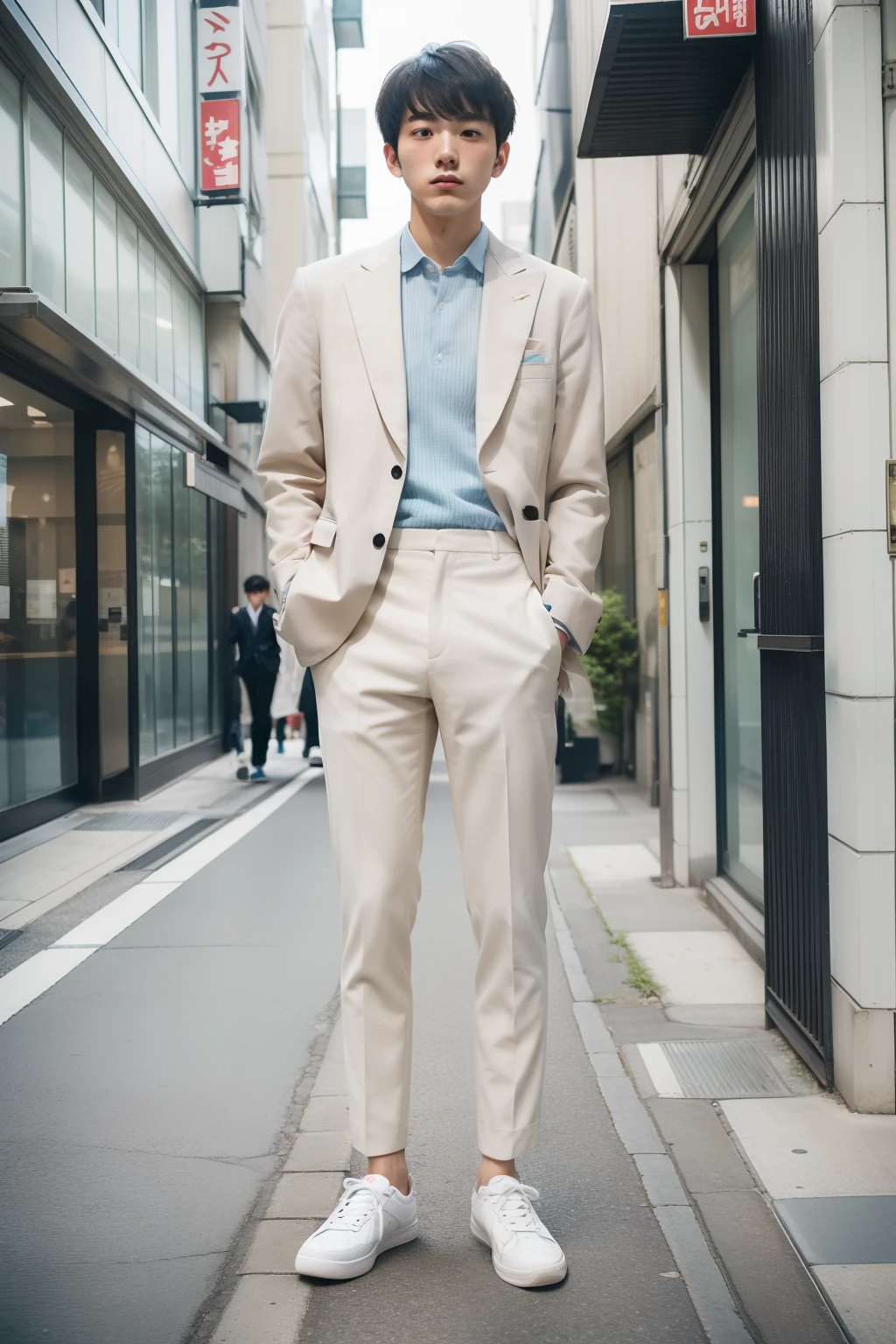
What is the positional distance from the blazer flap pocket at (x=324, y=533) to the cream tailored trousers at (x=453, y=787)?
12 cm

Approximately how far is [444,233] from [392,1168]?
194cm

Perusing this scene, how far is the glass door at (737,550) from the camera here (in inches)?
214

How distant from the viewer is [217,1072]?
12.7ft

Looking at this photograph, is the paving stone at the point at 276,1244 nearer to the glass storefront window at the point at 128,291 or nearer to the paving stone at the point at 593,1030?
the paving stone at the point at 593,1030

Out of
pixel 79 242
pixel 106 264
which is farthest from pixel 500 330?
pixel 106 264

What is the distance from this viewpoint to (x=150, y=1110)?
3.57m

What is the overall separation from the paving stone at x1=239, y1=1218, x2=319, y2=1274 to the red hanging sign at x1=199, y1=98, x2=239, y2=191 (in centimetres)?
1315

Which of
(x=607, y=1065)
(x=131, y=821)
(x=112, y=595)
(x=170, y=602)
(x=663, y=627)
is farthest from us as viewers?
(x=170, y=602)

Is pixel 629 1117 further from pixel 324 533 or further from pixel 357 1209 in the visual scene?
pixel 324 533

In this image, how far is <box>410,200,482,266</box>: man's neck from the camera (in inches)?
106

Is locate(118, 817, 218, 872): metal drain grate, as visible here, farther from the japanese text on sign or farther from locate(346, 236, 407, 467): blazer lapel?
the japanese text on sign

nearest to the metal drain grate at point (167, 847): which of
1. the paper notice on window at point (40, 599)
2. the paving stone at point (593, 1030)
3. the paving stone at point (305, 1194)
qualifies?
the paper notice on window at point (40, 599)

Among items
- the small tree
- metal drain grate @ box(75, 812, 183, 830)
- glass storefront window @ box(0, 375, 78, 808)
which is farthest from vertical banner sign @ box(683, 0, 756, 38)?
the small tree

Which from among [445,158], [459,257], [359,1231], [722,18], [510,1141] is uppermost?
[722,18]
